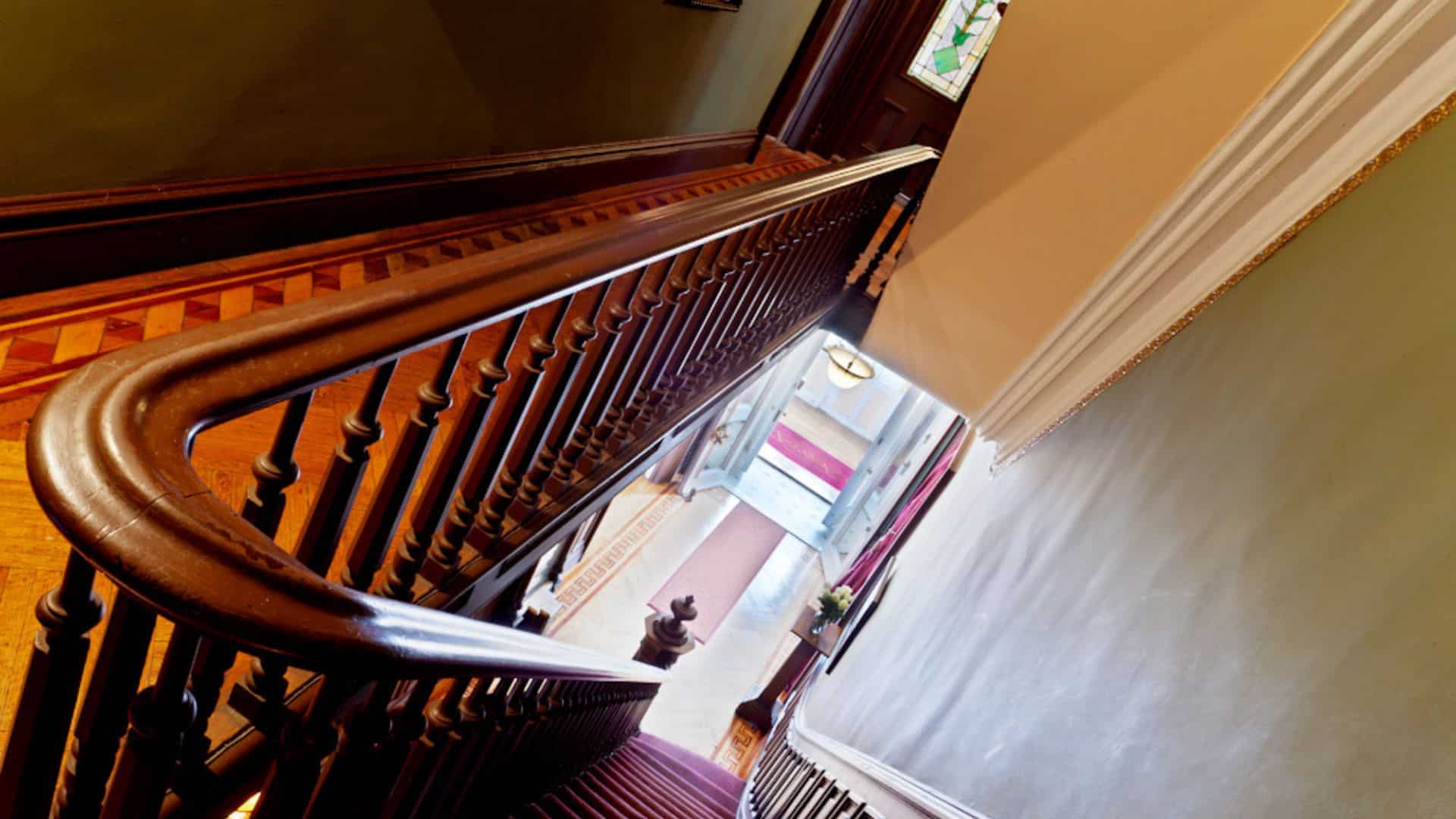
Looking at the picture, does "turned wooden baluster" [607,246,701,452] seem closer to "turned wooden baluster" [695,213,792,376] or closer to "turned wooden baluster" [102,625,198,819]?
"turned wooden baluster" [695,213,792,376]

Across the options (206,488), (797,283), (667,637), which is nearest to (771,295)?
(797,283)

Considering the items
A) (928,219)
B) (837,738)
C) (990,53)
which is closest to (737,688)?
(837,738)

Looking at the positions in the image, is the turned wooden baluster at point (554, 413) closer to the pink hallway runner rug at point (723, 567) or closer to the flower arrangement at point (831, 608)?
the flower arrangement at point (831, 608)

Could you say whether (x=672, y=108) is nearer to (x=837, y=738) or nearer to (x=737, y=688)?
(x=837, y=738)

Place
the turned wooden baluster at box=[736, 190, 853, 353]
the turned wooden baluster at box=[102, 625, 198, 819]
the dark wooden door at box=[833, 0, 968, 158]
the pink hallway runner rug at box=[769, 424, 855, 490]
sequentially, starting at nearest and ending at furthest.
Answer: the turned wooden baluster at box=[102, 625, 198, 819] → the turned wooden baluster at box=[736, 190, 853, 353] → the dark wooden door at box=[833, 0, 968, 158] → the pink hallway runner rug at box=[769, 424, 855, 490]

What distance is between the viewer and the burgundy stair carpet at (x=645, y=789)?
8.86 ft

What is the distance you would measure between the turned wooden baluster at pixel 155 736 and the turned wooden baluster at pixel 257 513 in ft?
0.05

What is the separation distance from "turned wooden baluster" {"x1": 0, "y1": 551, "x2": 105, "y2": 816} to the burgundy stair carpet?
1911 millimetres

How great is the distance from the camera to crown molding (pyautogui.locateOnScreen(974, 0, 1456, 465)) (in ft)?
6.90

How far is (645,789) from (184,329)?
9.99ft

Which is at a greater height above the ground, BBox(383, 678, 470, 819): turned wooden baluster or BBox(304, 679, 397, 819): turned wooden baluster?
BBox(304, 679, 397, 819): turned wooden baluster

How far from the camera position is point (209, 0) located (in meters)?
2.08

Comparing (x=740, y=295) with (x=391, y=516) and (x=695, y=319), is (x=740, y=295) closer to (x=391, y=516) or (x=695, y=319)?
(x=695, y=319)

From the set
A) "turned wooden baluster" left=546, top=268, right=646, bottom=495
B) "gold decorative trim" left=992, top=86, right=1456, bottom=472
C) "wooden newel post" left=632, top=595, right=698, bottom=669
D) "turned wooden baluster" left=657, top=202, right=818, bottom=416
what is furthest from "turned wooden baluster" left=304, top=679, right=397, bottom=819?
"wooden newel post" left=632, top=595, right=698, bottom=669
